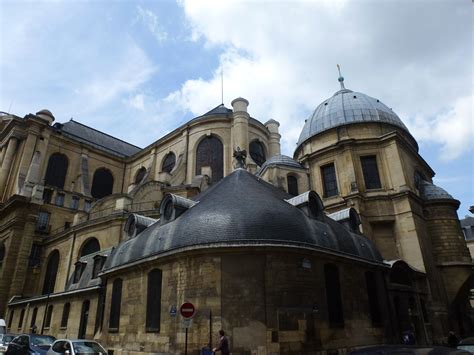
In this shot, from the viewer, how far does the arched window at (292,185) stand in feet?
76.5

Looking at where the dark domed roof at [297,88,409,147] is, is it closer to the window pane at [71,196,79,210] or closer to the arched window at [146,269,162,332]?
the arched window at [146,269,162,332]

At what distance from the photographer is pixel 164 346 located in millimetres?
9953

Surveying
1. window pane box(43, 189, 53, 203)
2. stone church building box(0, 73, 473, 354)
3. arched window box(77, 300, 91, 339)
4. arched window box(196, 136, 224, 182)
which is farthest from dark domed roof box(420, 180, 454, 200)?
window pane box(43, 189, 53, 203)

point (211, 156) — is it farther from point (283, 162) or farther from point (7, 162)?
point (7, 162)

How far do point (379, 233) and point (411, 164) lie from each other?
602 centimetres

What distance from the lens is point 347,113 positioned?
79.0 feet

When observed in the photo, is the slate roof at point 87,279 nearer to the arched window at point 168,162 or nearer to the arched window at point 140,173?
the arched window at point 168,162

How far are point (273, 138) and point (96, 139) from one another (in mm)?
24861

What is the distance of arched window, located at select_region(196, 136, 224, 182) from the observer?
30969 mm

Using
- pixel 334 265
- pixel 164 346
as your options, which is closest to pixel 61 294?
pixel 164 346

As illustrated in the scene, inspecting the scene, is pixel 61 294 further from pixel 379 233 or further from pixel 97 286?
pixel 379 233

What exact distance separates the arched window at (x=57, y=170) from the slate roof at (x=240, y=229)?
25518mm


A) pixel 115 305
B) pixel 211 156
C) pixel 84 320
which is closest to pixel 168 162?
pixel 211 156

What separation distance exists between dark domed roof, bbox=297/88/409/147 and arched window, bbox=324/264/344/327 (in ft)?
47.4
